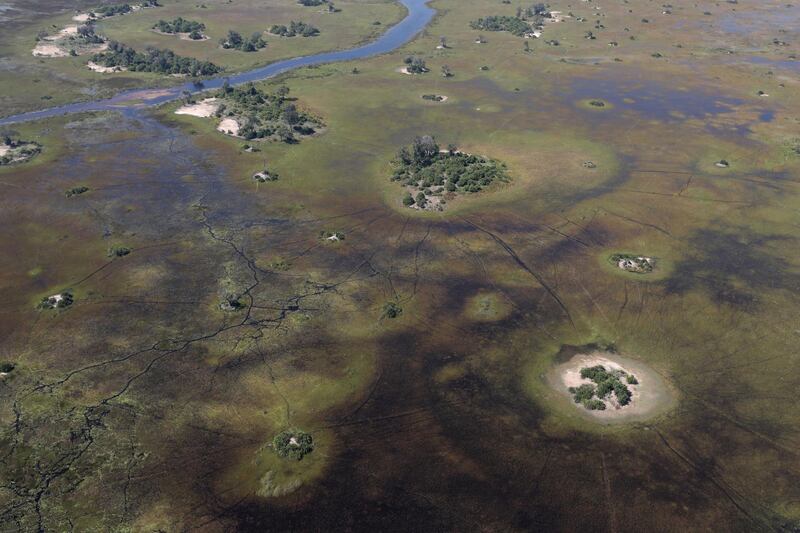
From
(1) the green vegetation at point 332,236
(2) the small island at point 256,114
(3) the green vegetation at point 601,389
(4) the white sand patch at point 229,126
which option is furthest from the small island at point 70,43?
(3) the green vegetation at point 601,389

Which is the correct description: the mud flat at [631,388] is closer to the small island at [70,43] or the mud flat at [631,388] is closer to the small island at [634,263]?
the small island at [634,263]

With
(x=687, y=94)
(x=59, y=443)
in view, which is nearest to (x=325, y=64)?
(x=687, y=94)

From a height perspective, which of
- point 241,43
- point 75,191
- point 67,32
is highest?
point 241,43

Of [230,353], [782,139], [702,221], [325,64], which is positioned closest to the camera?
[230,353]

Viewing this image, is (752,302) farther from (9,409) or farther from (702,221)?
(9,409)

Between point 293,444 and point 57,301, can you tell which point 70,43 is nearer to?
point 57,301

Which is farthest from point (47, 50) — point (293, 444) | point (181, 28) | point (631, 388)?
point (631, 388)

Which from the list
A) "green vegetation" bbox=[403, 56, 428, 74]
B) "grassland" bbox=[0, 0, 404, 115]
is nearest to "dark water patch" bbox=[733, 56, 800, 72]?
"green vegetation" bbox=[403, 56, 428, 74]
